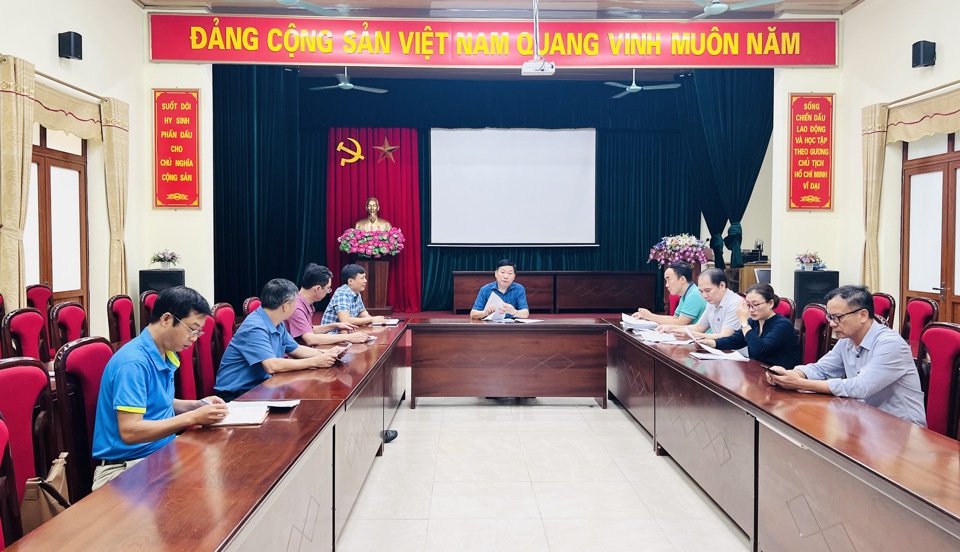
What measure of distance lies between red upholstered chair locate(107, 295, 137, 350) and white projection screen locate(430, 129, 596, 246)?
625cm

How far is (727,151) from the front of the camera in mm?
7500

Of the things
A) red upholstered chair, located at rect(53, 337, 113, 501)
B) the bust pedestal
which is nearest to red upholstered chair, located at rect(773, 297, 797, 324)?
red upholstered chair, located at rect(53, 337, 113, 501)

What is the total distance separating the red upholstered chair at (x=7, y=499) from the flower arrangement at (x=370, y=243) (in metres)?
7.31

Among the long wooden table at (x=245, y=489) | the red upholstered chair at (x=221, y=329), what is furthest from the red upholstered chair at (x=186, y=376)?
the long wooden table at (x=245, y=489)

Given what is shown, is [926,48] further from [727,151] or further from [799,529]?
[799,529]

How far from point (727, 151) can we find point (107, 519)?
7345mm

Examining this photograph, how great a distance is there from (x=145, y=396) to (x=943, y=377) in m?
2.89

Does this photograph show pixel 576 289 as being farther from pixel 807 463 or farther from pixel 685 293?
pixel 807 463

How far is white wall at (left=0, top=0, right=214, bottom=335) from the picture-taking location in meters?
5.06

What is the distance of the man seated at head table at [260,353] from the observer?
3.14 m

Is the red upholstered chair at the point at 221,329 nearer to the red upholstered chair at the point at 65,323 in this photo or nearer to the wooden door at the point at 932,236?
the red upholstered chair at the point at 65,323

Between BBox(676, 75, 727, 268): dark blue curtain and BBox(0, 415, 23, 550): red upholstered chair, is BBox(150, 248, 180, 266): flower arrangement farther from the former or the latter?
BBox(676, 75, 727, 268): dark blue curtain

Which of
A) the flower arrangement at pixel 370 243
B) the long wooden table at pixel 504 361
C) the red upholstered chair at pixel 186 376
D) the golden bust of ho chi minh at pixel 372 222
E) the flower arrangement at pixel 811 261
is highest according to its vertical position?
the golden bust of ho chi minh at pixel 372 222

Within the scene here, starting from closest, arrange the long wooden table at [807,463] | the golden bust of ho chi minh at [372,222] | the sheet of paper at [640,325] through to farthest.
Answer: the long wooden table at [807,463] → the sheet of paper at [640,325] → the golden bust of ho chi minh at [372,222]
